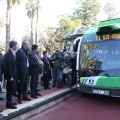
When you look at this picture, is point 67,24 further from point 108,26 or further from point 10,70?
point 10,70

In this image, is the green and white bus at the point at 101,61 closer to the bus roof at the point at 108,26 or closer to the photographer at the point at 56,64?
→ the bus roof at the point at 108,26

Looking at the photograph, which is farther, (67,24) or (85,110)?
(67,24)

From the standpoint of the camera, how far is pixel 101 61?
10.3 metres

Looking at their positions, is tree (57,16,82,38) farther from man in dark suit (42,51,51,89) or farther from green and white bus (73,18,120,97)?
green and white bus (73,18,120,97)

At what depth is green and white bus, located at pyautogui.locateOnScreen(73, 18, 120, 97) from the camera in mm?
9641

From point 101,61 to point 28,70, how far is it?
9.02ft

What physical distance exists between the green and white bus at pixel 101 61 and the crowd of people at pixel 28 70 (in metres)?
1.75

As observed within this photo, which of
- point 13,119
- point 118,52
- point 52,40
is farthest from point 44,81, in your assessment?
point 52,40

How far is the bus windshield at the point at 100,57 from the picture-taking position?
988 cm

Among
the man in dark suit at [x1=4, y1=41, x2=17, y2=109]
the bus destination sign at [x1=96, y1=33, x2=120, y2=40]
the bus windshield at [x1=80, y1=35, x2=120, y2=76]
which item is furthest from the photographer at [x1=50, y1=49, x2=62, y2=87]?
the man in dark suit at [x1=4, y1=41, x2=17, y2=109]

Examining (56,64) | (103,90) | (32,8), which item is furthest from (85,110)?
(32,8)

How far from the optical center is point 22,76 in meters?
8.51

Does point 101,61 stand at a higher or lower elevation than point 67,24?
lower

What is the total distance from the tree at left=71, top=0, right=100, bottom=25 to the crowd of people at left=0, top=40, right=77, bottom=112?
136ft
